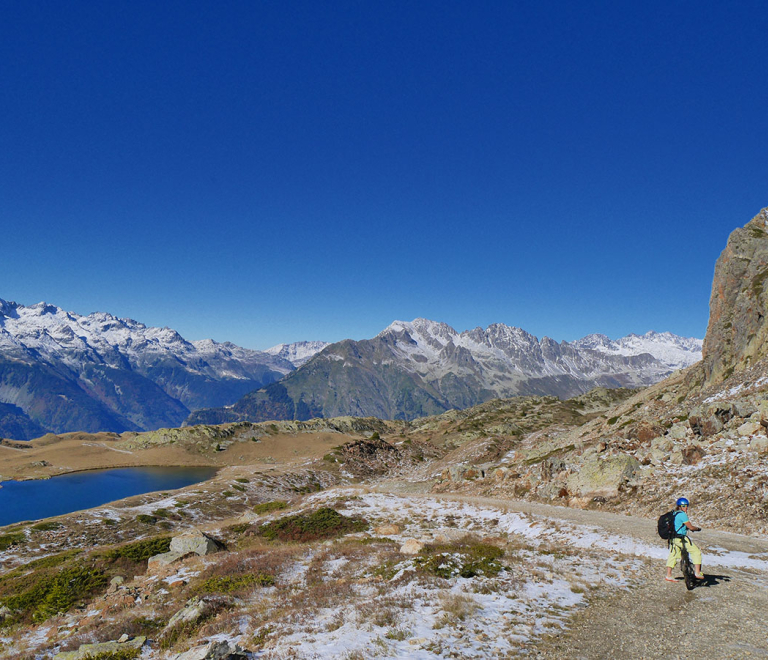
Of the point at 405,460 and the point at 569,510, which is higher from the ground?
the point at 569,510

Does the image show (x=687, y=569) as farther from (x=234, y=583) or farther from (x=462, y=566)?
(x=234, y=583)

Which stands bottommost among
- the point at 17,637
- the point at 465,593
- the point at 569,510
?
the point at 569,510

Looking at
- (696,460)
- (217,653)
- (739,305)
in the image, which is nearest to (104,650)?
(217,653)

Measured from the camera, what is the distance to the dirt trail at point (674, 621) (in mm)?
10586

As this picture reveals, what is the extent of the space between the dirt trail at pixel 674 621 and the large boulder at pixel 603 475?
1725 centimetres

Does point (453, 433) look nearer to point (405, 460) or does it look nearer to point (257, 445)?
point (405, 460)

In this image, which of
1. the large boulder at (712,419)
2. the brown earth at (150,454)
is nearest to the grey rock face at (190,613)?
the large boulder at (712,419)

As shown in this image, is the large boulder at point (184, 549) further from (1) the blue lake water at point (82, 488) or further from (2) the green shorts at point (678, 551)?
(1) the blue lake water at point (82, 488)

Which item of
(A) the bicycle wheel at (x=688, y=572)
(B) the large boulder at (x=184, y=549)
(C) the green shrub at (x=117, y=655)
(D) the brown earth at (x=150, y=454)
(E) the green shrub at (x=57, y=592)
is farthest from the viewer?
(D) the brown earth at (x=150, y=454)

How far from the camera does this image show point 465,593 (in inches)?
592

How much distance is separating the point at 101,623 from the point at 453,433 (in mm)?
126075

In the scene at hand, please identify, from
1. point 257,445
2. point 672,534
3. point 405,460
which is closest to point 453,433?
point 405,460

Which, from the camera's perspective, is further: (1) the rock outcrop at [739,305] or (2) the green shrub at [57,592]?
(1) the rock outcrop at [739,305]

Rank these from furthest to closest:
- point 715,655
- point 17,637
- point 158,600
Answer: point 158,600 < point 17,637 < point 715,655
